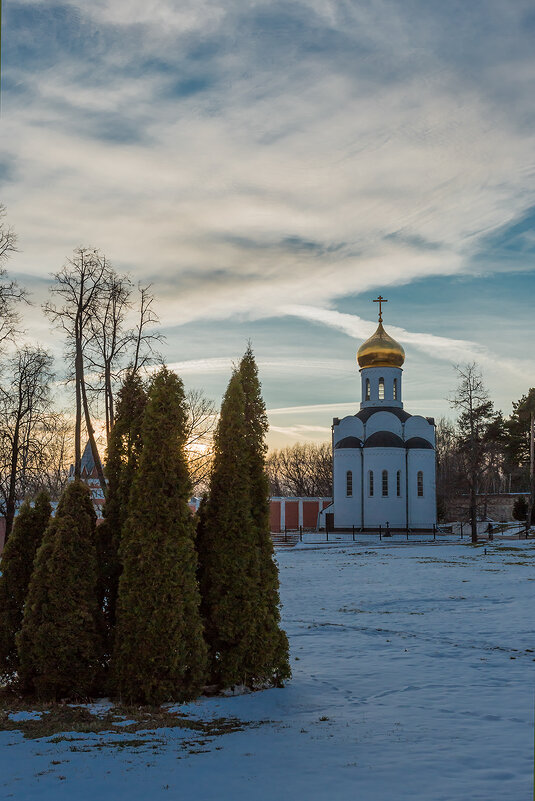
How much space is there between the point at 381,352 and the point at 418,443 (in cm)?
682

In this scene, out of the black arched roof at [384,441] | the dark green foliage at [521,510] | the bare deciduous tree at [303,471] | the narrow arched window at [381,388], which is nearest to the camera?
the black arched roof at [384,441]

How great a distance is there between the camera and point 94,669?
7398 millimetres

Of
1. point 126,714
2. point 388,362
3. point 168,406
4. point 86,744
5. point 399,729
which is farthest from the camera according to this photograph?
point 388,362

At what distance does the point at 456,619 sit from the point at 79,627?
23.7 ft

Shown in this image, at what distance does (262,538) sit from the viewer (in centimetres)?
835

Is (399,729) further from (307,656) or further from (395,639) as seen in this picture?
(395,639)

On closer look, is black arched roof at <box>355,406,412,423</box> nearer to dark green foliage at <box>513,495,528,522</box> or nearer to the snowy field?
dark green foliage at <box>513,495,528,522</box>

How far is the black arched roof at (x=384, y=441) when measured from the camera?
147 ft

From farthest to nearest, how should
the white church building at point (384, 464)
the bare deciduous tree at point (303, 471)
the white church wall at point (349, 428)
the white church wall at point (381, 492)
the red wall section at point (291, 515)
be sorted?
the bare deciduous tree at point (303, 471) < the red wall section at point (291, 515) < the white church wall at point (349, 428) < the white church building at point (384, 464) < the white church wall at point (381, 492)

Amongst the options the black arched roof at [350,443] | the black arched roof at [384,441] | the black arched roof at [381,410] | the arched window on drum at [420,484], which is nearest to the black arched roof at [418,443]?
the black arched roof at [384,441]

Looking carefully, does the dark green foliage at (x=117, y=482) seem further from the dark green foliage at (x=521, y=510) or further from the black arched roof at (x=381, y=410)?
the dark green foliage at (x=521, y=510)

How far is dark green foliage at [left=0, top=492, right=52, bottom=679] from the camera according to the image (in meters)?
7.81

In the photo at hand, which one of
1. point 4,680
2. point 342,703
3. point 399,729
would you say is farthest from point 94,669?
point 399,729

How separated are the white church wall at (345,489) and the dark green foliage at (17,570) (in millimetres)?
37625
